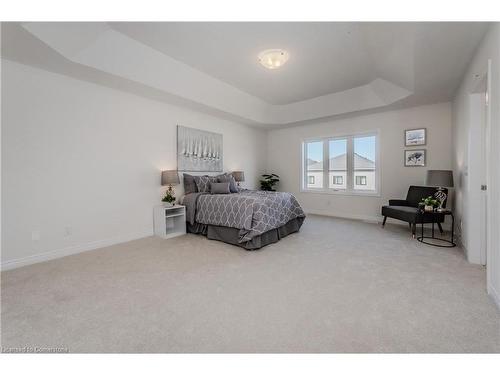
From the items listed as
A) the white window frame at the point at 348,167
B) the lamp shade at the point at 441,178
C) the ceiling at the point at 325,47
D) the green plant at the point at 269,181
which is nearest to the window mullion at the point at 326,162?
the white window frame at the point at 348,167

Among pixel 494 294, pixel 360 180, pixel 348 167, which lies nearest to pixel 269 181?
pixel 348 167

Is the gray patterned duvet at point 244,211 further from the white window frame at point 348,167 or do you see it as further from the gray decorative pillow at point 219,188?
the white window frame at point 348,167

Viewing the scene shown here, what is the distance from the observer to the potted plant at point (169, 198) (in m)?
4.23

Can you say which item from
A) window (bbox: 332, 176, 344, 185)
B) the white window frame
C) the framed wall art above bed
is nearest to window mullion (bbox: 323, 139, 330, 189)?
the white window frame

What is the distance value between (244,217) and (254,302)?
1.52 m

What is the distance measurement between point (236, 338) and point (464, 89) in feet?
13.7

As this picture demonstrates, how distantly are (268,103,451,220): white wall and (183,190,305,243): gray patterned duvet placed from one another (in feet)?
6.73

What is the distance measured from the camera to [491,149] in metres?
2.00

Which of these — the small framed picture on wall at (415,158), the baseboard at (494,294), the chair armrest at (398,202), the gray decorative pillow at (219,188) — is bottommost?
the baseboard at (494,294)

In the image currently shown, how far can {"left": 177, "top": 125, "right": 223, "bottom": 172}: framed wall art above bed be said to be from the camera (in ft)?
15.2

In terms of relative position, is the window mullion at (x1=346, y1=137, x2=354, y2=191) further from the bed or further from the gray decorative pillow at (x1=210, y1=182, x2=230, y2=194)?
the gray decorative pillow at (x1=210, y1=182, x2=230, y2=194)

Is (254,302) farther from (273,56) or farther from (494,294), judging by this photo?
(273,56)

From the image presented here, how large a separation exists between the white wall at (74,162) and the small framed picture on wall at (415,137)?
185 inches

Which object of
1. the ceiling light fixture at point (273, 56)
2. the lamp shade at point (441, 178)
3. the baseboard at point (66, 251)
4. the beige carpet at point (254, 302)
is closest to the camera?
the beige carpet at point (254, 302)
